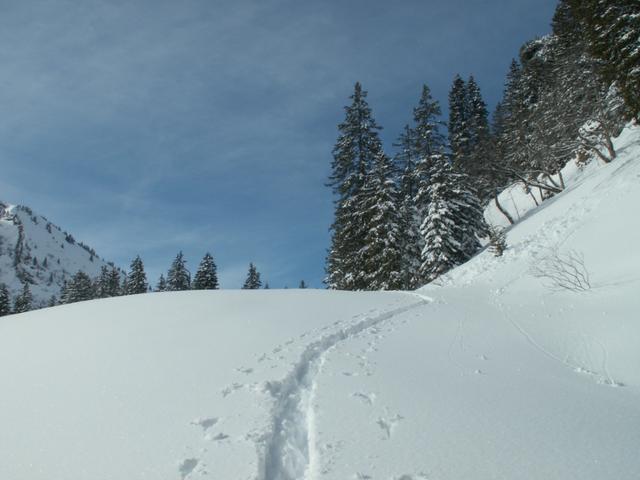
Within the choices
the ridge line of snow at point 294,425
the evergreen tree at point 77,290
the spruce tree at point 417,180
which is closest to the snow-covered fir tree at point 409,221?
the spruce tree at point 417,180

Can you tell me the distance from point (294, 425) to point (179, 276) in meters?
44.3

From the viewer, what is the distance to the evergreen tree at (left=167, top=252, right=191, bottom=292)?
4516 cm

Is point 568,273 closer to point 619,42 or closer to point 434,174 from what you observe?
point 619,42

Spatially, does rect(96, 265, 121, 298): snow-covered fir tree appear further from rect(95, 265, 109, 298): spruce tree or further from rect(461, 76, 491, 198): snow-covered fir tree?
rect(461, 76, 491, 198): snow-covered fir tree

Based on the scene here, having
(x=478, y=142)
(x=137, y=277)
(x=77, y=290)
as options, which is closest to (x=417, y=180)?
(x=478, y=142)

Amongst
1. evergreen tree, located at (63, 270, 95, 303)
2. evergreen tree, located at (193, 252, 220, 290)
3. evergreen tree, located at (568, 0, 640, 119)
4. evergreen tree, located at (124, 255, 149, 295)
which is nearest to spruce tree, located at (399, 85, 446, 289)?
evergreen tree, located at (568, 0, 640, 119)

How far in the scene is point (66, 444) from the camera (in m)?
4.05

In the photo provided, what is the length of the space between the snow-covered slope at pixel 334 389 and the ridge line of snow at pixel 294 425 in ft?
0.09

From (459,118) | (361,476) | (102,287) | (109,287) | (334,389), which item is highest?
(459,118)

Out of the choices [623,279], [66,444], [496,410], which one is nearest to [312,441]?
[496,410]

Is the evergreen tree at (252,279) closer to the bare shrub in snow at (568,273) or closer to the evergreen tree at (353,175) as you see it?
the evergreen tree at (353,175)

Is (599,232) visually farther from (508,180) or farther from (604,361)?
(508,180)

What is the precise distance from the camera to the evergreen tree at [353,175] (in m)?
25.2

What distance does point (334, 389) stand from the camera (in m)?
5.55
